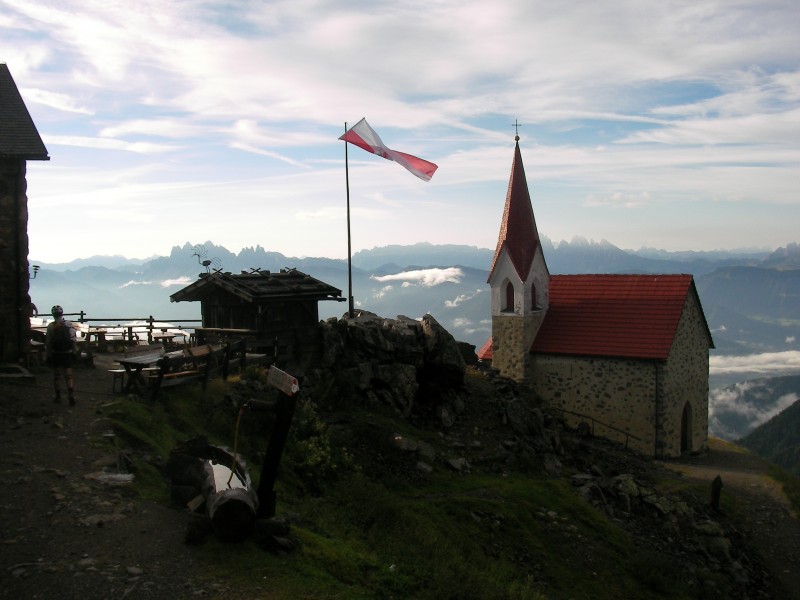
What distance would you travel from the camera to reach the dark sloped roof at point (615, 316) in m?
30.7

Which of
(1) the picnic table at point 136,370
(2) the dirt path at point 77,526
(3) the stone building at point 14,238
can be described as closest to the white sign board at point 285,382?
(2) the dirt path at point 77,526

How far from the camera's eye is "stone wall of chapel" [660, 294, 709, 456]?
3012 cm

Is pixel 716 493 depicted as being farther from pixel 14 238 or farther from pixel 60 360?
pixel 14 238

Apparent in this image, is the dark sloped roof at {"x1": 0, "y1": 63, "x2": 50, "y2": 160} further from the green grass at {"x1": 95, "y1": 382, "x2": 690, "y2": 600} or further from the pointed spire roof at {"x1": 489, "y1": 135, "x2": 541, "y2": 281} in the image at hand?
the pointed spire roof at {"x1": 489, "y1": 135, "x2": 541, "y2": 281}

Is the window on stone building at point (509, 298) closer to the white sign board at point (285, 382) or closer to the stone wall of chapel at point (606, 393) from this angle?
the stone wall of chapel at point (606, 393)

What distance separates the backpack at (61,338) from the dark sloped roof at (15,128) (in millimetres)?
6356

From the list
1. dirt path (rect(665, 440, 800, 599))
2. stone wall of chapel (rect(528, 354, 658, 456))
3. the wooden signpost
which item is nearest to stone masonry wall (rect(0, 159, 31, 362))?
the wooden signpost

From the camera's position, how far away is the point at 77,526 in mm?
10344

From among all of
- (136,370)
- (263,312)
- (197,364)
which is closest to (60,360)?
(136,370)

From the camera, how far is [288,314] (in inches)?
888

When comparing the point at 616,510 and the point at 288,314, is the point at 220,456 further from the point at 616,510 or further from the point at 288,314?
the point at 616,510

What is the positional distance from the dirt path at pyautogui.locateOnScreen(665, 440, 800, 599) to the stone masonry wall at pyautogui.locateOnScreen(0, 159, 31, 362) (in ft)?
71.5

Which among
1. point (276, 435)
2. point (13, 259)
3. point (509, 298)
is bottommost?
point (276, 435)

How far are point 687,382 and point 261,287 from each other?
2043cm
